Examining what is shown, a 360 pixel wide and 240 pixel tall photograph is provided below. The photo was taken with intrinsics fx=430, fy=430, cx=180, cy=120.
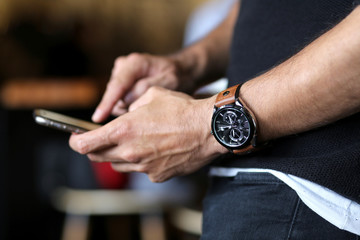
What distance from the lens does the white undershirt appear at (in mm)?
533

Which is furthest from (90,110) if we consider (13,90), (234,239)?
(234,239)

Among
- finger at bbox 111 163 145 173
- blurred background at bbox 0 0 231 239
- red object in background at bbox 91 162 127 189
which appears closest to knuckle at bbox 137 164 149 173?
finger at bbox 111 163 145 173

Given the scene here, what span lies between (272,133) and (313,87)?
95 millimetres

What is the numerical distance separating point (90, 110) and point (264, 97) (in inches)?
71.3

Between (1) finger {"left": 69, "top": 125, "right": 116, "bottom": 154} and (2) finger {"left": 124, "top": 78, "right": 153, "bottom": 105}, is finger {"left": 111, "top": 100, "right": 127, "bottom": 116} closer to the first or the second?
(2) finger {"left": 124, "top": 78, "right": 153, "bottom": 105}

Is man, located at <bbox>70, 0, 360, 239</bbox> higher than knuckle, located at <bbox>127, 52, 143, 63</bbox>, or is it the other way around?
knuckle, located at <bbox>127, 52, 143, 63</bbox>

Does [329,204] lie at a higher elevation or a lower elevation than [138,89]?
lower

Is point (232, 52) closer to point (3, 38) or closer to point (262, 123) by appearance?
point (262, 123)

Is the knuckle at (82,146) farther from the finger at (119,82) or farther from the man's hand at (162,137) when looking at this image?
the finger at (119,82)

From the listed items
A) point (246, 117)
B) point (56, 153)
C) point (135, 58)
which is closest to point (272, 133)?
point (246, 117)

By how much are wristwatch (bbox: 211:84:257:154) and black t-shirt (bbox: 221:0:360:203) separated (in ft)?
0.15

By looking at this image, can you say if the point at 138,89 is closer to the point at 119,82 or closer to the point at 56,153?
the point at 119,82

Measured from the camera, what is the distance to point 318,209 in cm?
54

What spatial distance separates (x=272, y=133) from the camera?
58 centimetres
